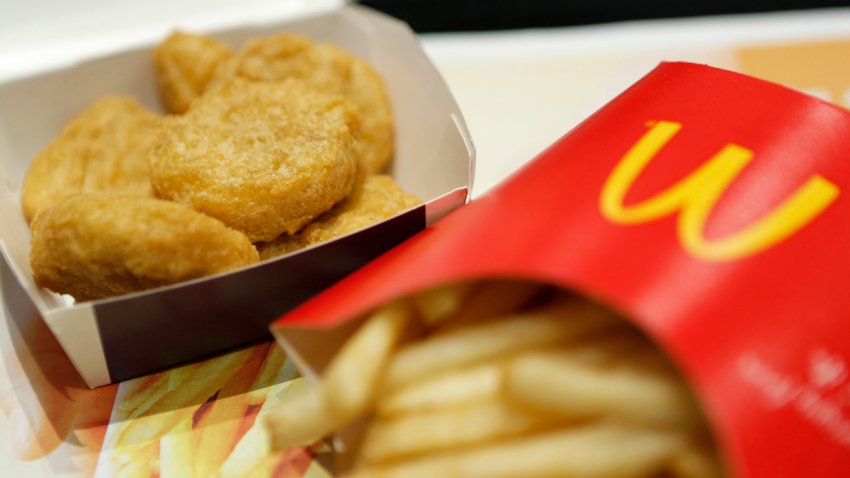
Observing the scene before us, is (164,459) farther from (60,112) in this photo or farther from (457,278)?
(60,112)

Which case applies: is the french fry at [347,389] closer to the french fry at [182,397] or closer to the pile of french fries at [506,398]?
the pile of french fries at [506,398]

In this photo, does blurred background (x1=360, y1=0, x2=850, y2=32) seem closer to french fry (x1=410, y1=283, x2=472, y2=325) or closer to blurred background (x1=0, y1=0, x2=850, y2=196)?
blurred background (x1=0, y1=0, x2=850, y2=196)

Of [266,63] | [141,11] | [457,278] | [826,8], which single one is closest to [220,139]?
[266,63]

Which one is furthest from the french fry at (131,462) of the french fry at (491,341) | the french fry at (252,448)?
the french fry at (491,341)

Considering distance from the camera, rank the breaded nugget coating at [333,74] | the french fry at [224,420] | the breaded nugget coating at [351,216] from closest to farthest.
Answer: the french fry at [224,420] < the breaded nugget coating at [351,216] < the breaded nugget coating at [333,74]

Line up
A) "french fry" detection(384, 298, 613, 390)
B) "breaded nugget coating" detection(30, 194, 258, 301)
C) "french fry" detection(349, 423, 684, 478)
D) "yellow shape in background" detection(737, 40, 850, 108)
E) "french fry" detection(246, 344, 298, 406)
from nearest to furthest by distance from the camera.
A: 1. "french fry" detection(349, 423, 684, 478)
2. "french fry" detection(384, 298, 613, 390)
3. "breaded nugget coating" detection(30, 194, 258, 301)
4. "french fry" detection(246, 344, 298, 406)
5. "yellow shape in background" detection(737, 40, 850, 108)

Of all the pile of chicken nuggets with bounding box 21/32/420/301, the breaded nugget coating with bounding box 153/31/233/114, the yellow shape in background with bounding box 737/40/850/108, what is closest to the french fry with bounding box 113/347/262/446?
the pile of chicken nuggets with bounding box 21/32/420/301

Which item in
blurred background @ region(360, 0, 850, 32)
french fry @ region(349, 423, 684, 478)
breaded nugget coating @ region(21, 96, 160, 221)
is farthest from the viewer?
blurred background @ region(360, 0, 850, 32)
